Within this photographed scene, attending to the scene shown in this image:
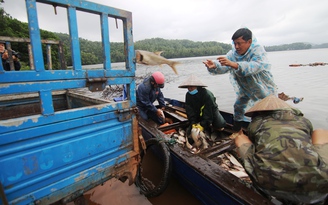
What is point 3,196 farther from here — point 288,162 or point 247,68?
point 247,68

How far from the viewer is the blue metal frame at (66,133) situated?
146 cm

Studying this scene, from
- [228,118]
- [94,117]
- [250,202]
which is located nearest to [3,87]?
[94,117]

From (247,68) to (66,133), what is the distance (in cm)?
306

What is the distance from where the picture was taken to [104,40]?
1.98 meters

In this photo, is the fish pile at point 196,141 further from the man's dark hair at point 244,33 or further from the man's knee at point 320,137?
the man's knee at point 320,137

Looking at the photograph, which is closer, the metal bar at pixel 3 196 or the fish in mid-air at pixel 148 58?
the metal bar at pixel 3 196

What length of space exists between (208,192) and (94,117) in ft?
6.02

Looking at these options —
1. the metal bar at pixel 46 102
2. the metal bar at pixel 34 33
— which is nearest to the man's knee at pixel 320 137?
the metal bar at pixel 46 102

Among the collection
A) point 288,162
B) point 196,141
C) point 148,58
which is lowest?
point 196,141

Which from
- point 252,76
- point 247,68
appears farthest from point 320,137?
point 252,76

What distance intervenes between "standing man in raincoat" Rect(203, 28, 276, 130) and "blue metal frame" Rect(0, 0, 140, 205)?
207cm

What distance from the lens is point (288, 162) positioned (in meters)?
1.51

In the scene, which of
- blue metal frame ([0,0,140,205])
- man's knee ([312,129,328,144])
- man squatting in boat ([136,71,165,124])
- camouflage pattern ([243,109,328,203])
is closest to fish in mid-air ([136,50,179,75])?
blue metal frame ([0,0,140,205])

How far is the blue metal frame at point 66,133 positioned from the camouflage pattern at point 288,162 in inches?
57.8
